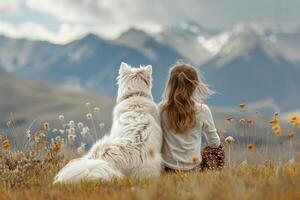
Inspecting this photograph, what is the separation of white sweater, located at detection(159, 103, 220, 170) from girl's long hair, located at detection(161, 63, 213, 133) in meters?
0.13

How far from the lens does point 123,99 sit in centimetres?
884

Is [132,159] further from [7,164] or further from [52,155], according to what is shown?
[52,155]

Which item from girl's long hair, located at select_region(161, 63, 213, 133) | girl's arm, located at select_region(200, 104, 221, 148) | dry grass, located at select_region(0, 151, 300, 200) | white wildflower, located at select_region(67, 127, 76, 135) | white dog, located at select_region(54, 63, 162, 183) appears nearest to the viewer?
dry grass, located at select_region(0, 151, 300, 200)

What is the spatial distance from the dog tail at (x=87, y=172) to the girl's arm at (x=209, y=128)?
80.1 inches

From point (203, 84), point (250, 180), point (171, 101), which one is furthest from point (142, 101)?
point (250, 180)

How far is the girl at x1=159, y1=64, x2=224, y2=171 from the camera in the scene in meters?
8.10

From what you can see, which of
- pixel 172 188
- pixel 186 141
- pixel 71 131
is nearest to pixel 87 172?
pixel 172 188

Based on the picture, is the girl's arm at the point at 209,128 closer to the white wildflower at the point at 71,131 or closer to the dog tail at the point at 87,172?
the dog tail at the point at 87,172

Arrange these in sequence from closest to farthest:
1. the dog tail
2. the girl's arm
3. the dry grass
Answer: the dry grass, the dog tail, the girl's arm

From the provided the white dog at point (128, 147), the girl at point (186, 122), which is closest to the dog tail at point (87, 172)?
the white dog at point (128, 147)

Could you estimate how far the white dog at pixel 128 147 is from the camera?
6676 mm

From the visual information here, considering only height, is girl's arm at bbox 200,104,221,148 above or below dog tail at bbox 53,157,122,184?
above

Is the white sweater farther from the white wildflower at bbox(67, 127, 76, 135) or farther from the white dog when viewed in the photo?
the white wildflower at bbox(67, 127, 76, 135)

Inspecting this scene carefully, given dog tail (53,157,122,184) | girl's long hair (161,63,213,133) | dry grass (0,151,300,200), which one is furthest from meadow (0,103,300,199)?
girl's long hair (161,63,213,133)
